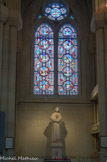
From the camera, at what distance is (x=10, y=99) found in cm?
1441

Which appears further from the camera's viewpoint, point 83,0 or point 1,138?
point 83,0

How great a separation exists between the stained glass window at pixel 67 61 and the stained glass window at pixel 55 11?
0.78m

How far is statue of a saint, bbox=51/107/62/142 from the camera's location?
17453 millimetres

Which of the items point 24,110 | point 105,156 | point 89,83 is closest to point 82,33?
point 89,83

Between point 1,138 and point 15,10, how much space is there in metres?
6.34

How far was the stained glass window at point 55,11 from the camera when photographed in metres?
21.1

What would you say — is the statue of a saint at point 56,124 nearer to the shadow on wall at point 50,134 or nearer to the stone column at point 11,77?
the shadow on wall at point 50,134

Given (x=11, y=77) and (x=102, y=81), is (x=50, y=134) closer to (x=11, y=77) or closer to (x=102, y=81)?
(x=11, y=77)

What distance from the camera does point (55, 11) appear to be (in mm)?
21266

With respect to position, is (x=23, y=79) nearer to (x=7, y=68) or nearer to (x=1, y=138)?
(x=7, y=68)

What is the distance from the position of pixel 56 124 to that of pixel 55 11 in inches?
316

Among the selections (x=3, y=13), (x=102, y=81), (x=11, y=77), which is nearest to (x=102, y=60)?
(x=102, y=81)

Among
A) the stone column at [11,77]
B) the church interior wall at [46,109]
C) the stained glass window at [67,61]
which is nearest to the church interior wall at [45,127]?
the church interior wall at [46,109]

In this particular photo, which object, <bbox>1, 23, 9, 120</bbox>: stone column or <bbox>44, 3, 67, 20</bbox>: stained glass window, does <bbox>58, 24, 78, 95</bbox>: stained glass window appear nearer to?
<bbox>44, 3, 67, 20</bbox>: stained glass window
